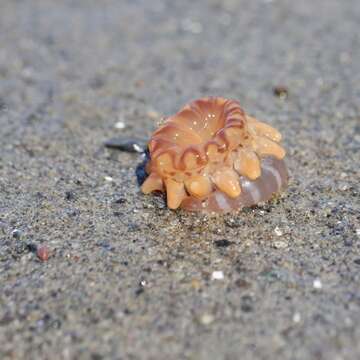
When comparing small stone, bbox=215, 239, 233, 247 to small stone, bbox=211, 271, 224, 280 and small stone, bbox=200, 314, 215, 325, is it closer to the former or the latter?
small stone, bbox=211, 271, 224, 280

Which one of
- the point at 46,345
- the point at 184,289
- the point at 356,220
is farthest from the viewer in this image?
the point at 356,220

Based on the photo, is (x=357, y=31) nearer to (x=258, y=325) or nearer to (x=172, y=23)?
(x=172, y=23)

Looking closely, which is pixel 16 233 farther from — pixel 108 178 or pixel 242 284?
pixel 242 284

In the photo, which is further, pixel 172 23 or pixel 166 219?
pixel 172 23

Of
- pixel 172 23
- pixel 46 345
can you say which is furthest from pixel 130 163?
pixel 172 23

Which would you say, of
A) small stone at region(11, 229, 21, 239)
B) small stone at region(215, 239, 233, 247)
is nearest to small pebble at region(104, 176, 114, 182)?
small stone at region(11, 229, 21, 239)
